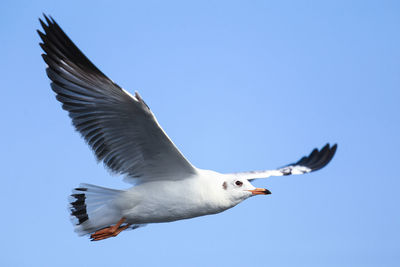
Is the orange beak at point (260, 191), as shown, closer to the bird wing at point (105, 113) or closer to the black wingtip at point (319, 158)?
the bird wing at point (105, 113)

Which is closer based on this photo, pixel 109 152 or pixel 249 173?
pixel 109 152

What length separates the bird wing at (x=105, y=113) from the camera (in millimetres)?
5668

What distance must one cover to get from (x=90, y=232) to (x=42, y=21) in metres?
2.26

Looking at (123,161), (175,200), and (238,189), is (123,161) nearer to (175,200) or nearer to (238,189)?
(175,200)

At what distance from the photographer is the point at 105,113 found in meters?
5.86

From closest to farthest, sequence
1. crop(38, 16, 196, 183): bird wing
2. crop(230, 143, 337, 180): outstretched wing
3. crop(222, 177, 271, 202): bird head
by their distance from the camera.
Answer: crop(38, 16, 196, 183): bird wing, crop(222, 177, 271, 202): bird head, crop(230, 143, 337, 180): outstretched wing

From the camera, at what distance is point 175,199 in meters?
5.99

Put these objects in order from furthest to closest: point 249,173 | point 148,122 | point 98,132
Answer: point 249,173, point 98,132, point 148,122

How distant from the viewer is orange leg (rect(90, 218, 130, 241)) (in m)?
6.13

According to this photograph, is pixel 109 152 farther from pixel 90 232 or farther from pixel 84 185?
pixel 90 232

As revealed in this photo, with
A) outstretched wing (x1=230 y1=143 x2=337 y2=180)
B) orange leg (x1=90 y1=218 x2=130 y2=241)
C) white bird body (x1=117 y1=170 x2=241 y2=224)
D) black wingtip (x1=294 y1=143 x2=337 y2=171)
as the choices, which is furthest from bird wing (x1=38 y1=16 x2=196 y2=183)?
black wingtip (x1=294 y1=143 x2=337 y2=171)


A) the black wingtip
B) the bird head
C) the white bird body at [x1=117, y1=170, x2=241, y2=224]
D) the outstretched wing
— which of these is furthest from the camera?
the black wingtip

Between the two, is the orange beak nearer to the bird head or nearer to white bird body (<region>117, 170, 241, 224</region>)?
the bird head

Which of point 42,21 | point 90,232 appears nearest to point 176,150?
point 90,232
